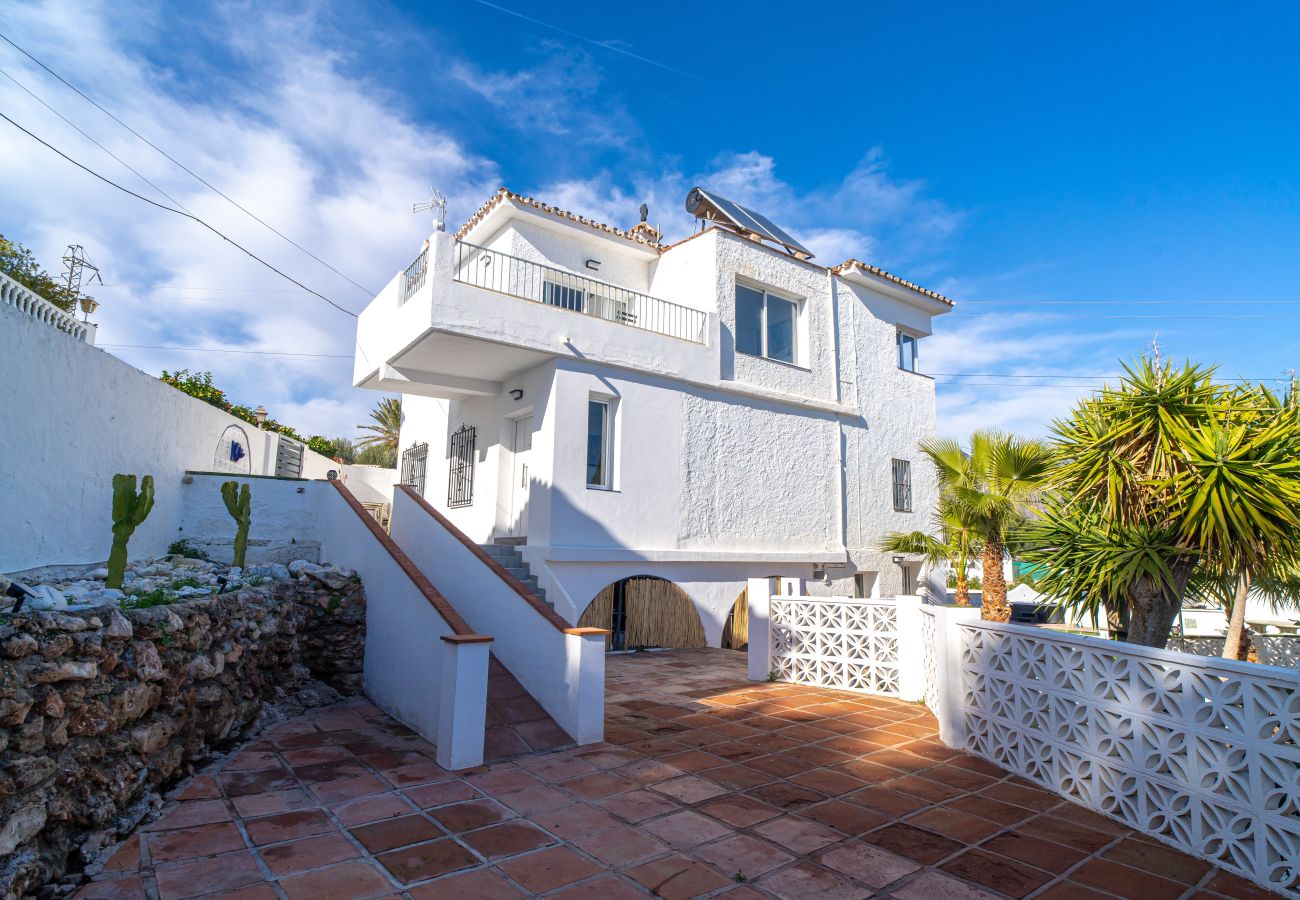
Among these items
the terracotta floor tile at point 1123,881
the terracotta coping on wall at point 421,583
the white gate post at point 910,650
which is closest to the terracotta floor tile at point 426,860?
the terracotta coping on wall at point 421,583

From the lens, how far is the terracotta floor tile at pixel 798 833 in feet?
13.4

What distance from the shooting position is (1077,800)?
4.75 m

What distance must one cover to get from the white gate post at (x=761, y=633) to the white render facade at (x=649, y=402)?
8.22 feet

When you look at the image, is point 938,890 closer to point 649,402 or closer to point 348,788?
point 348,788

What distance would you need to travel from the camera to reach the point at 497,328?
10.1 m

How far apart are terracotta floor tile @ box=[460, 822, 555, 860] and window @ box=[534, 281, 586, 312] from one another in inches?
374

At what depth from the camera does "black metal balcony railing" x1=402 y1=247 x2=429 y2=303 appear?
10297mm

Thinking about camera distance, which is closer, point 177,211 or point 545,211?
point 177,211

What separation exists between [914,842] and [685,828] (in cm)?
140

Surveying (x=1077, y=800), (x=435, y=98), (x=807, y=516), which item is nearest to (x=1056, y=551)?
(x=1077, y=800)

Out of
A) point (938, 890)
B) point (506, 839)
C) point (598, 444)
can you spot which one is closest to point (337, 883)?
point (506, 839)

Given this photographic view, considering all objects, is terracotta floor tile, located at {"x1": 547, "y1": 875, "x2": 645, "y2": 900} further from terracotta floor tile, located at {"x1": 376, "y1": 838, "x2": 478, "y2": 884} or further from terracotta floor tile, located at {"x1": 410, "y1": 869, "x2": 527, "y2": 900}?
terracotta floor tile, located at {"x1": 376, "y1": 838, "x2": 478, "y2": 884}

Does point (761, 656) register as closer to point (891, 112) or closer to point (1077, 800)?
point (1077, 800)

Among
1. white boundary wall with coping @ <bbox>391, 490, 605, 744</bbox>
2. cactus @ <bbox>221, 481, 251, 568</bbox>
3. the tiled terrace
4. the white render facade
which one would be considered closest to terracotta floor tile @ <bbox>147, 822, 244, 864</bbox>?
the tiled terrace
